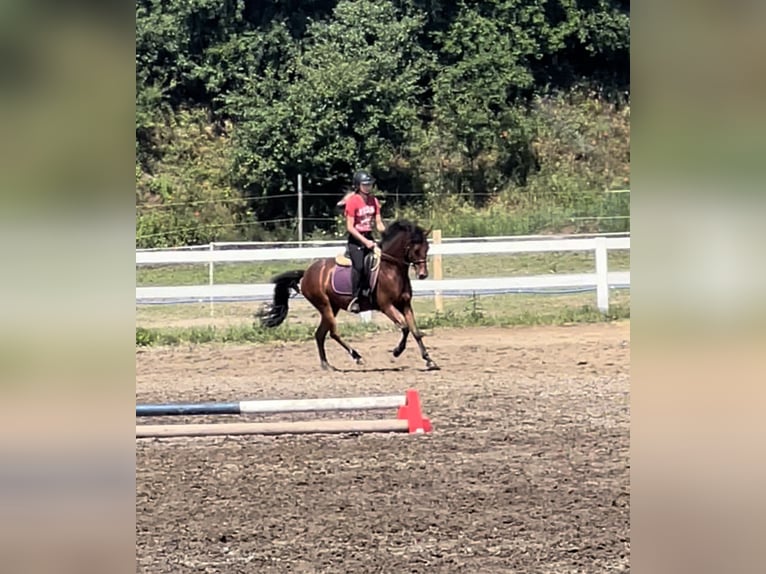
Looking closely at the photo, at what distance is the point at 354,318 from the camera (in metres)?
8.43

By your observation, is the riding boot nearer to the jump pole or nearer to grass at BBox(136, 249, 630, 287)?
the jump pole

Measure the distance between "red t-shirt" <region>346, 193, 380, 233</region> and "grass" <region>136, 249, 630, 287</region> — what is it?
11.8 ft

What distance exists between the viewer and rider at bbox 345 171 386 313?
6203 millimetres

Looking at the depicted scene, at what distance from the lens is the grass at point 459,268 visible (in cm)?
1002

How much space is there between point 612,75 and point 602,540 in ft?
45.0

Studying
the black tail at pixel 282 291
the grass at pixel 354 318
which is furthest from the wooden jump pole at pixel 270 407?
the grass at pixel 354 318

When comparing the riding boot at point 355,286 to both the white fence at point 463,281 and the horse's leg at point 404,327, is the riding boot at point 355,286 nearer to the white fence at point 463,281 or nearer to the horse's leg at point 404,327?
the horse's leg at point 404,327

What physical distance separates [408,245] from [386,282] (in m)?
0.28
